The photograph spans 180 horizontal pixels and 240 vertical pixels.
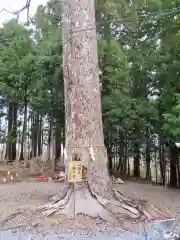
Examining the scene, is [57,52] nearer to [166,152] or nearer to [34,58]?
[34,58]

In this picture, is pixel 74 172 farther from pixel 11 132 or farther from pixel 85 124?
pixel 11 132

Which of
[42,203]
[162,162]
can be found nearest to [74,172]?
[42,203]

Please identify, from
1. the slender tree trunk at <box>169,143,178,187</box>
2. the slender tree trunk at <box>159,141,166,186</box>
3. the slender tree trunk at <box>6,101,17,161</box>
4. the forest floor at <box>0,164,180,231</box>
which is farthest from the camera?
the slender tree trunk at <box>6,101,17,161</box>

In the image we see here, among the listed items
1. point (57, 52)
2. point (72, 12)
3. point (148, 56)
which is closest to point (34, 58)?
point (57, 52)

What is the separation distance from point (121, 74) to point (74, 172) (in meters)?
3.91

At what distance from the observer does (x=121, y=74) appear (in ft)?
23.6

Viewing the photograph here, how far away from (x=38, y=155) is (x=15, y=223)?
7.89 meters

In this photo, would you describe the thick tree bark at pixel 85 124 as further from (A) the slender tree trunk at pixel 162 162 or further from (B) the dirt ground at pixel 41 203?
(A) the slender tree trunk at pixel 162 162

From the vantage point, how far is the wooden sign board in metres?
3.79

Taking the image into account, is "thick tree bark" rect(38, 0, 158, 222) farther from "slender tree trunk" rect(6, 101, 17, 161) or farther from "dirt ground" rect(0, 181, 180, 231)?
"slender tree trunk" rect(6, 101, 17, 161)

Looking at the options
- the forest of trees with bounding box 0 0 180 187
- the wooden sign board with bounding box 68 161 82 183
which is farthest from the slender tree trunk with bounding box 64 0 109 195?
the forest of trees with bounding box 0 0 180 187

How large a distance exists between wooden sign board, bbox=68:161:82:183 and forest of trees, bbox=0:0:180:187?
2.70m

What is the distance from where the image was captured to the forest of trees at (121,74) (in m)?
6.47

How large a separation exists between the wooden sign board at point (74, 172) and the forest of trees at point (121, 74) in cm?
270
